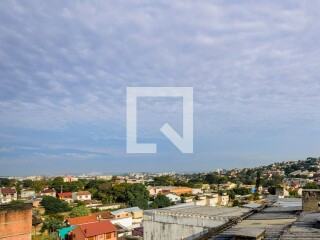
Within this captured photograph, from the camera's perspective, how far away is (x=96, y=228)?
23.8 metres

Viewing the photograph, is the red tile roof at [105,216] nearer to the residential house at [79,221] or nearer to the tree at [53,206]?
the residential house at [79,221]

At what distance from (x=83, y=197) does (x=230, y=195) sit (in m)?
23.1

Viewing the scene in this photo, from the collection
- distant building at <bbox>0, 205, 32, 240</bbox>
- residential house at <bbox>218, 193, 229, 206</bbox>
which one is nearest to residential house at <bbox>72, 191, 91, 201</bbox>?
residential house at <bbox>218, 193, 229, 206</bbox>

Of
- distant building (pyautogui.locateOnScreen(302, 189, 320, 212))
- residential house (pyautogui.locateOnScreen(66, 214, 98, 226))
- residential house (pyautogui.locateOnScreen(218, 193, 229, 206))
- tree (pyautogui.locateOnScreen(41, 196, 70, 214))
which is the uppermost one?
distant building (pyautogui.locateOnScreen(302, 189, 320, 212))

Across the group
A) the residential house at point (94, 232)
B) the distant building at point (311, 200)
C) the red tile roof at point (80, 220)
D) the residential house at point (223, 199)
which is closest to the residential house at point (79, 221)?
the red tile roof at point (80, 220)

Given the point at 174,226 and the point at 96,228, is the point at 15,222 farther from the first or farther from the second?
the point at 96,228

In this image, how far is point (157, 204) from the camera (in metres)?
37.8

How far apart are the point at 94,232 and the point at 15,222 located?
1892cm

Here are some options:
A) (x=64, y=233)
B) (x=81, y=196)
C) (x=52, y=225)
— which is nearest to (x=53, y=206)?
(x=81, y=196)

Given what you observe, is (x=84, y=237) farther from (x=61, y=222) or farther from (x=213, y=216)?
(x=213, y=216)

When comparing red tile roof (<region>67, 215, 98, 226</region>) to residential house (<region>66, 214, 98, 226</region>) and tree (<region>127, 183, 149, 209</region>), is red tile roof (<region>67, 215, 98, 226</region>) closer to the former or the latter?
residential house (<region>66, 214, 98, 226</region>)

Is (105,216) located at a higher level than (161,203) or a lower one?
lower

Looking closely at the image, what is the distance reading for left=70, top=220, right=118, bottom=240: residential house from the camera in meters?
23.1

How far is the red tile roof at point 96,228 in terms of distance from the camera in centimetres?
2319
